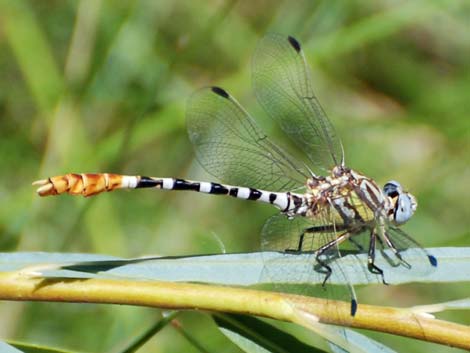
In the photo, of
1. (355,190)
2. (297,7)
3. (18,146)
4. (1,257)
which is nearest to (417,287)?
(297,7)

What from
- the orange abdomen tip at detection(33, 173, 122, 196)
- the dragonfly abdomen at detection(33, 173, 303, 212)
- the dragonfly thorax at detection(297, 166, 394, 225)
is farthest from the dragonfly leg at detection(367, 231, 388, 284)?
the orange abdomen tip at detection(33, 173, 122, 196)

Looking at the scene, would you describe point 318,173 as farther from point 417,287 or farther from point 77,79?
point 417,287

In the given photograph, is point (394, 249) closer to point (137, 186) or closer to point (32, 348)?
point (137, 186)

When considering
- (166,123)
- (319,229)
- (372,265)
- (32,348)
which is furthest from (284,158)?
(32,348)

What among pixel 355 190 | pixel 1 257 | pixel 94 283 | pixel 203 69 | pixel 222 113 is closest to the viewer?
pixel 94 283

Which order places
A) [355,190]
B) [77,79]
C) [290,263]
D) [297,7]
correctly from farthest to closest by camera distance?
[297,7] < [77,79] < [355,190] < [290,263]

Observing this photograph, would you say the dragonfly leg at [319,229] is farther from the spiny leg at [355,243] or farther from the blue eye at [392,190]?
the blue eye at [392,190]
